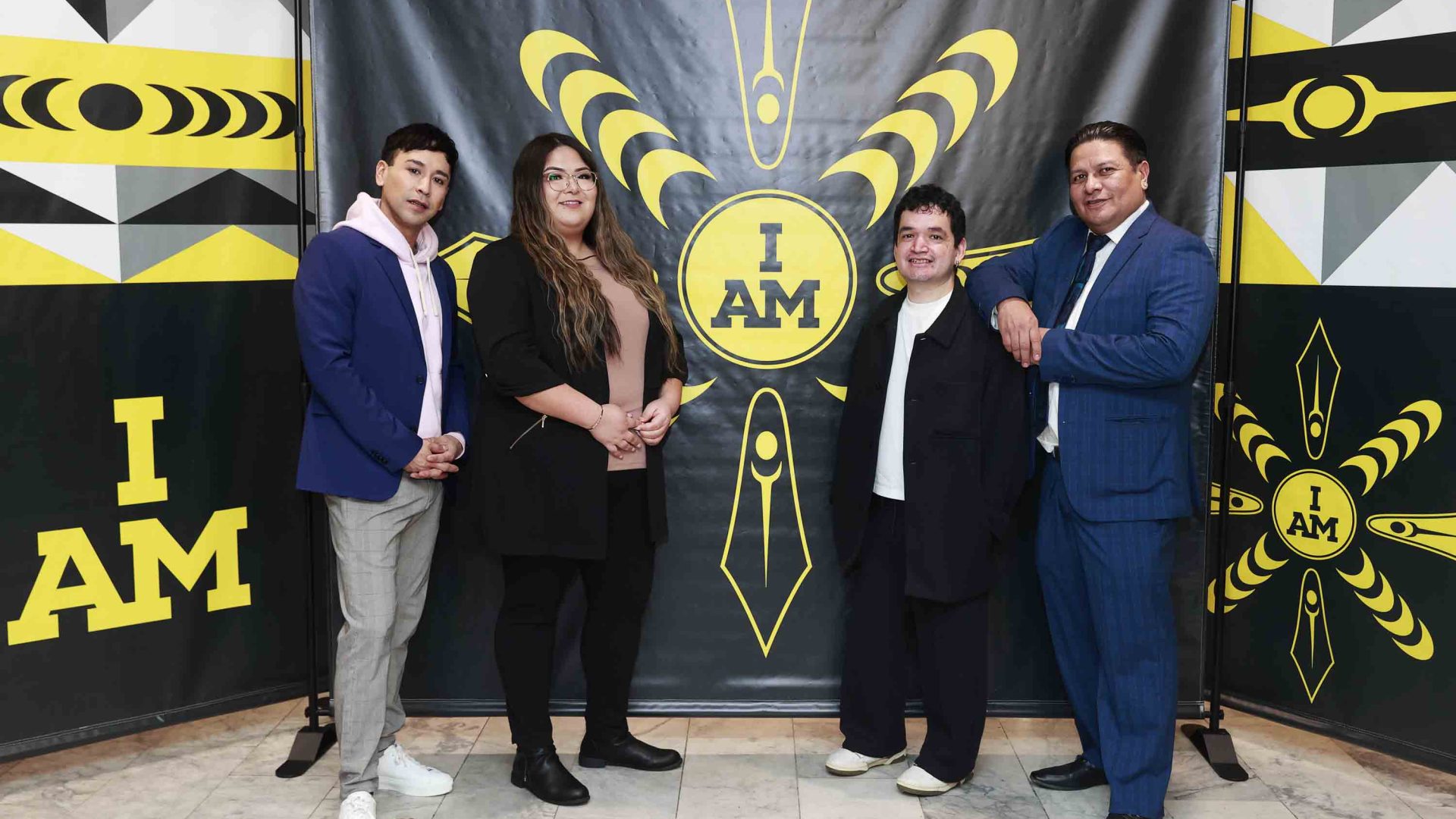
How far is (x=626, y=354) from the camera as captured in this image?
2.55 m

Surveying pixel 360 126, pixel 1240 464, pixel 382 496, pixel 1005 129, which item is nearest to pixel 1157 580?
pixel 1240 464

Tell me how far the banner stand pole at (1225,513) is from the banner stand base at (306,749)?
7.67 ft

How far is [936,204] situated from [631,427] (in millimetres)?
926

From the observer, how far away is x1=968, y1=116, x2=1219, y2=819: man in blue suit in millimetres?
2338

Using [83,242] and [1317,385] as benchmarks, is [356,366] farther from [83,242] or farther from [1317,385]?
[1317,385]

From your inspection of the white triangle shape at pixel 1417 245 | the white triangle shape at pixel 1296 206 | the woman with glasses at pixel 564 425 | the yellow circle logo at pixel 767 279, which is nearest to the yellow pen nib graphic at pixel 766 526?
the yellow circle logo at pixel 767 279

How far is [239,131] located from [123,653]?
4.56 feet

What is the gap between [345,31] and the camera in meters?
2.80

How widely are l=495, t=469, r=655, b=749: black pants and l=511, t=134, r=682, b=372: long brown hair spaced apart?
13.2 inches

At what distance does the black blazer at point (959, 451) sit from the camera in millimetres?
2533

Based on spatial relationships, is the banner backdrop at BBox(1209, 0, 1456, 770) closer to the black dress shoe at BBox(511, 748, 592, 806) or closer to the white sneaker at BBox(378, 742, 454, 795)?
the black dress shoe at BBox(511, 748, 592, 806)

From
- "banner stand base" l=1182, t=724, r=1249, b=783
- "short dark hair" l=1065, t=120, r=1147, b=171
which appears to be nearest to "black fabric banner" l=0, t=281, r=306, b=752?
"short dark hair" l=1065, t=120, r=1147, b=171

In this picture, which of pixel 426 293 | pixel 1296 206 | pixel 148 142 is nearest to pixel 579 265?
pixel 426 293

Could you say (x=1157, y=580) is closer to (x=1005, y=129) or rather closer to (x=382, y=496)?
(x=1005, y=129)
